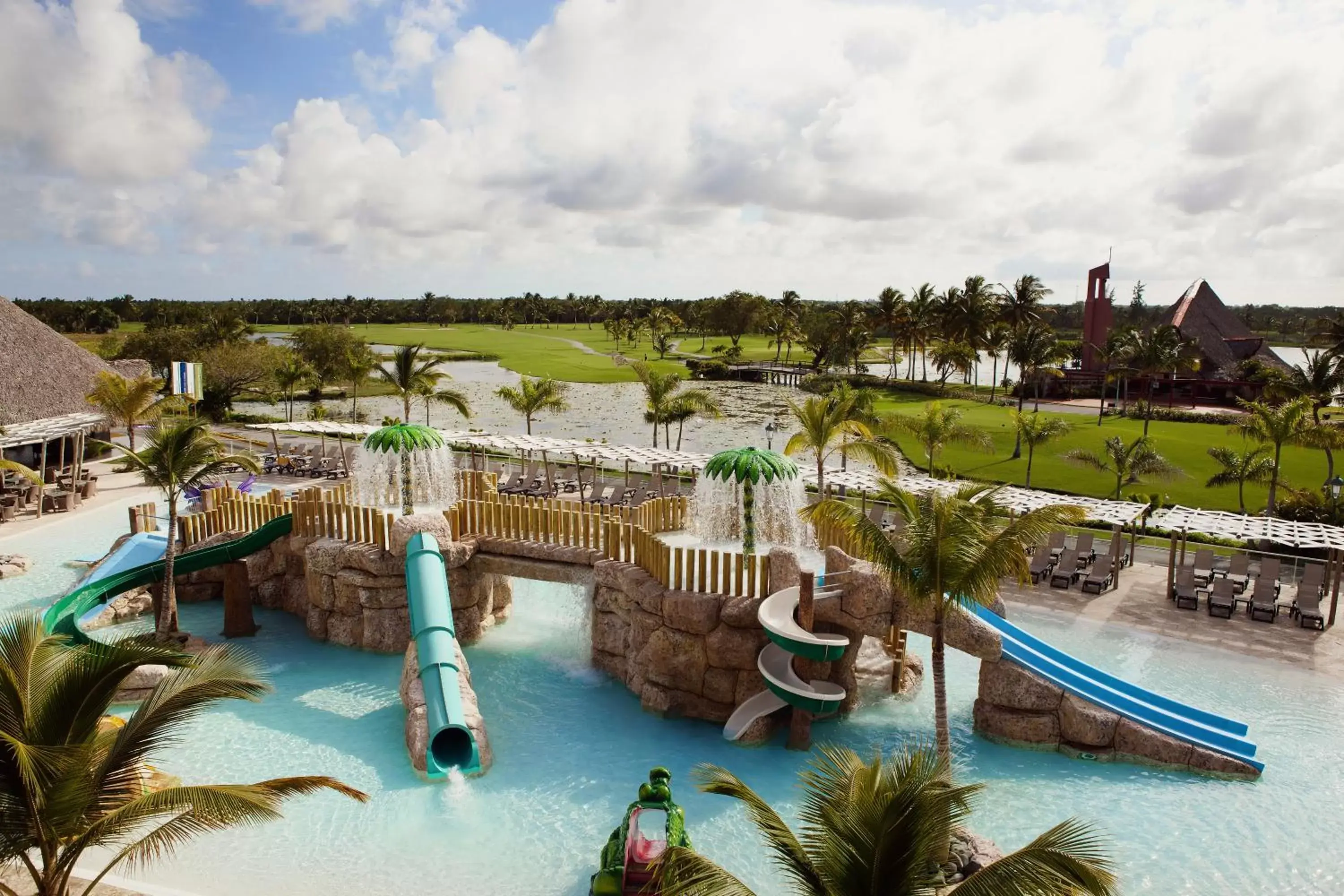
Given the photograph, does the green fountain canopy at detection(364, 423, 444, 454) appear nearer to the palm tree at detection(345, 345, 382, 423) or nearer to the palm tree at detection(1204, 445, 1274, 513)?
the palm tree at detection(345, 345, 382, 423)

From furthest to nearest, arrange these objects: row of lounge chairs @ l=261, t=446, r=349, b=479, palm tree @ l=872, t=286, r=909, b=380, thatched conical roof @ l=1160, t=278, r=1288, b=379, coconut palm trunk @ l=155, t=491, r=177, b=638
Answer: palm tree @ l=872, t=286, r=909, b=380
thatched conical roof @ l=1160, t=278, r=1288, b=379
row of lounge chairs @ l=261, t=446, r=349, b=479
coconut palm trunk @ l=155, t=491, r=177, b=638

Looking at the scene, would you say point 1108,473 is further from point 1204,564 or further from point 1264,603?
point 1264,603

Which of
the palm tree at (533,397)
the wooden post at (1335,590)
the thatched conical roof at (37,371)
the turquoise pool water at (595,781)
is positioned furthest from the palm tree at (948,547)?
the thatched conical roof at (37,371)

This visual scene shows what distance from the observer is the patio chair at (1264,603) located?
16.6 meters

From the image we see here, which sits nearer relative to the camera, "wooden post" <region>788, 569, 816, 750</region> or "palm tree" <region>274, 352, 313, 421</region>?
"wooden post" <region>788, 569, 816, 750</region>

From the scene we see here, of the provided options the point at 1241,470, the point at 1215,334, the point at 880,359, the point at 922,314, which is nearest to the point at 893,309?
the point at 922,314

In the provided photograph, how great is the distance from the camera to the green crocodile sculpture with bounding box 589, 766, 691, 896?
8.34 m

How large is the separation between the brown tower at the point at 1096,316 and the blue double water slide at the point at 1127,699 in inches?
1951

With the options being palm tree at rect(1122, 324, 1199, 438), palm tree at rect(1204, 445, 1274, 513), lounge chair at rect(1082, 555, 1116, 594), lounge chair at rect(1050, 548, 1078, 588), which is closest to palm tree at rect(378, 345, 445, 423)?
lounge chair at rect(1050, 548, 1078, 588)

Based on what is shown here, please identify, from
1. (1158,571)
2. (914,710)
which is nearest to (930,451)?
(1158,571)

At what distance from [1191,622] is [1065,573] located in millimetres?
2618

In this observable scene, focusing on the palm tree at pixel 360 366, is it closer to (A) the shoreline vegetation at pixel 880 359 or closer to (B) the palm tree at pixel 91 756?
(A) the shoreline vegetation at pixel 880 359

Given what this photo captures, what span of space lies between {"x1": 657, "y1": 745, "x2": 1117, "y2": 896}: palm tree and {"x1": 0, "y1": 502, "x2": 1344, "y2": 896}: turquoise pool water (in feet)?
12.6

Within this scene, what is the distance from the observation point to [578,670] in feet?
49.5
